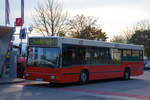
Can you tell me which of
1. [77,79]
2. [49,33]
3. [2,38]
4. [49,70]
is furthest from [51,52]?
[49,33]

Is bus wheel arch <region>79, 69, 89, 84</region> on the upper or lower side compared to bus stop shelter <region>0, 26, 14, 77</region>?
lower

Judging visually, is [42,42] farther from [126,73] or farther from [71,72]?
[126,73]

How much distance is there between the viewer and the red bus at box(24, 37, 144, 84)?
15.1 metres

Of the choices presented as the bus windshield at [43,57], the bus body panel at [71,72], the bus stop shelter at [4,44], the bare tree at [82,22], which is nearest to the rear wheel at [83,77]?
the bus body panel at [71,72]

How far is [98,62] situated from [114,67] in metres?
2.29

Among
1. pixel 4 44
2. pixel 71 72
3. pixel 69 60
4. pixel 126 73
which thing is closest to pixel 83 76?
pixel 71 72

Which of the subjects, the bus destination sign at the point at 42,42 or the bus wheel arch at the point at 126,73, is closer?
the bus destination sign at the point at 42,42

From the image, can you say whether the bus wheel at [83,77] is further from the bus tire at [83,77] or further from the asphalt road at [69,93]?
A: the asphalt road at [69,93]

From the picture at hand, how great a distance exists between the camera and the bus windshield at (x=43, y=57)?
49.5ft

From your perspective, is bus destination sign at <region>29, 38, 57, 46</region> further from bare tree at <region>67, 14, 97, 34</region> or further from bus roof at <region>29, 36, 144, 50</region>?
bare tree at <region>67, 14, 97, 34</region>

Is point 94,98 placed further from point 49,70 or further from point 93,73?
point 93,73

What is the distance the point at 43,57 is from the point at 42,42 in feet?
2.89

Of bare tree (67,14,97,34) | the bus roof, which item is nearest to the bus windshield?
the bus roof

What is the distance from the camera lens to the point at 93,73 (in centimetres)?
1794
